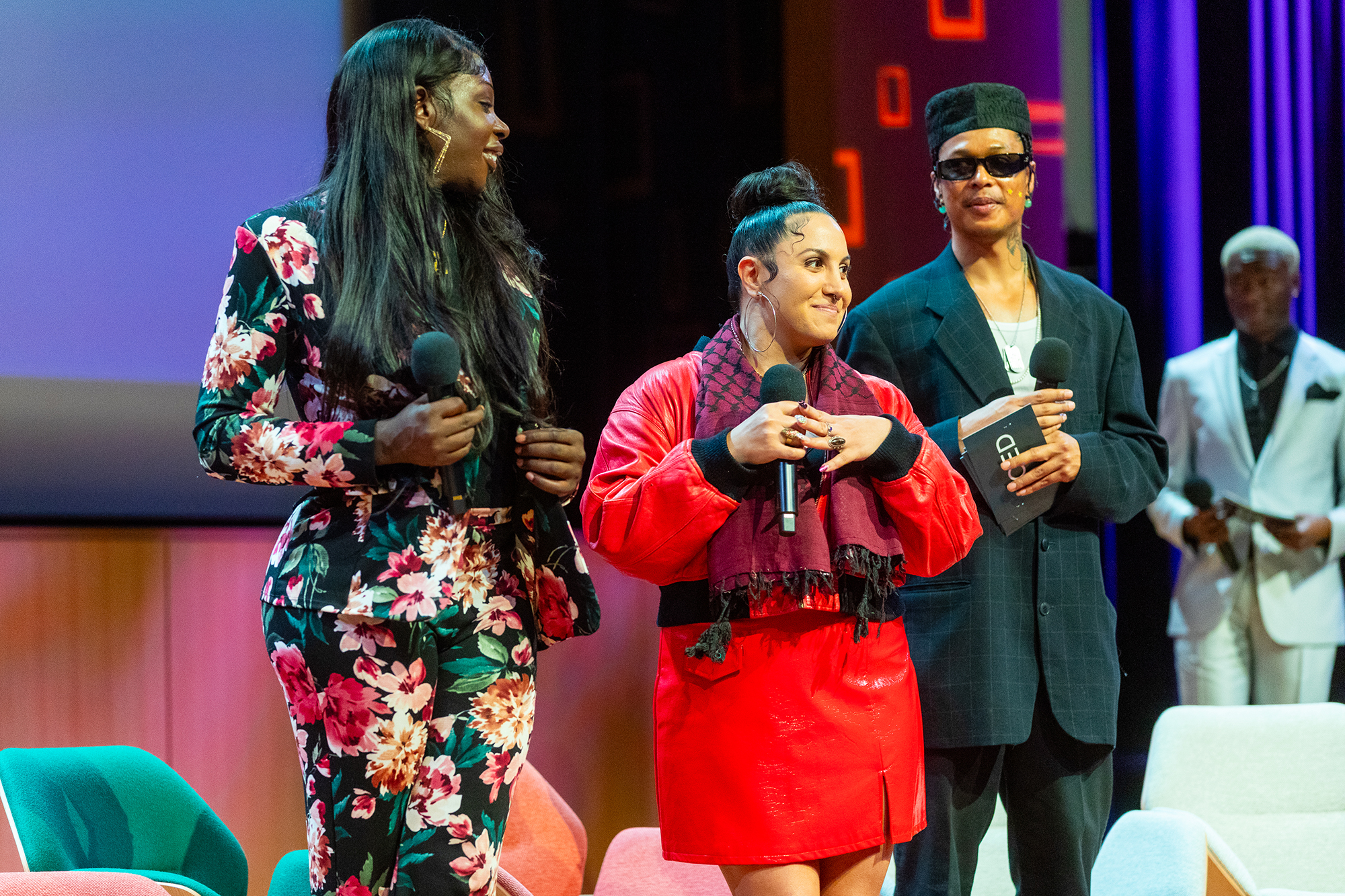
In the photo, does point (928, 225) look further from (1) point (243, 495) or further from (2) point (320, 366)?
(2) point (320, 366)

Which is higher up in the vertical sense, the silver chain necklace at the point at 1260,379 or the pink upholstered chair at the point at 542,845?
the silver chain necklace at the point at 1260,379

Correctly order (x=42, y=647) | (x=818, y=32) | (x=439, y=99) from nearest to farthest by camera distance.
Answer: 1. (x=439, y=99)
2. (x=42, y=647)
3. (x=818, y=32)

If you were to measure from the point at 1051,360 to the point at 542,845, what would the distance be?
158 cm

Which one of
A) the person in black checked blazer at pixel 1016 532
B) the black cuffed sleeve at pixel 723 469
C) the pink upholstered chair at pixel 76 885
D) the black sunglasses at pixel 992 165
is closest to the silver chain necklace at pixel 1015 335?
the person in black checked blazer at pixel 1016 532

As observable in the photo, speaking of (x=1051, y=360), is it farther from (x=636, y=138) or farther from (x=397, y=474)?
(x=636, y=138)

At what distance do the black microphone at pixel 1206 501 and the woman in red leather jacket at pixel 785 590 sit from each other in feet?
8.01

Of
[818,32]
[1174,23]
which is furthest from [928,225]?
[1174,23]

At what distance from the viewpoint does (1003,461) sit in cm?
220

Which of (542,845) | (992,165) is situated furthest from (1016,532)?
(542,845)

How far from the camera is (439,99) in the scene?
1.92 meters

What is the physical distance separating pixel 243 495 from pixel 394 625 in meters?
2.02

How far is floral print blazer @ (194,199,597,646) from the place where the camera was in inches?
67.2

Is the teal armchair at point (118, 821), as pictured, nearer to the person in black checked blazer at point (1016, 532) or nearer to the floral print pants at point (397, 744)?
the floral print pants at point (397, 744)

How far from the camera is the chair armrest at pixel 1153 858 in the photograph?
8.50 feet
